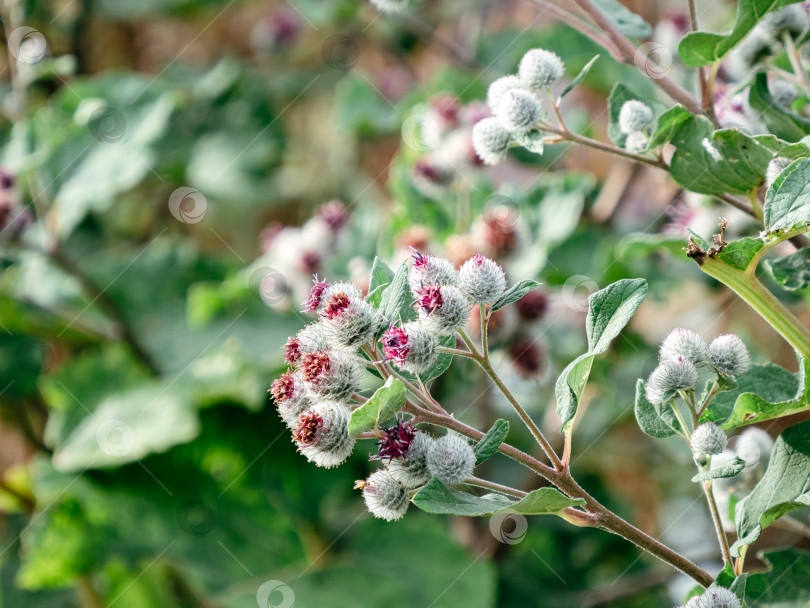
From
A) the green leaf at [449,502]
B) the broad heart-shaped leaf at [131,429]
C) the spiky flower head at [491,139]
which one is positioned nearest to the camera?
the green leaf at [449,502]

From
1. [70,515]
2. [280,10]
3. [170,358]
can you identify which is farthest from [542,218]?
[280,10]

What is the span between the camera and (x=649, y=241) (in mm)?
990

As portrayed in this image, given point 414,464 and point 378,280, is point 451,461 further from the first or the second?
point 378,280

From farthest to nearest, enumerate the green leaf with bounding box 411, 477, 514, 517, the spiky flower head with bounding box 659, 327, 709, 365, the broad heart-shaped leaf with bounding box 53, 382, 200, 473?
the broad heart-shaped leaf with bounding box 53, 382, 200, 473
the spiky flower head with bounding box 659, 327, 709, 365
the green leaf with bounding box 411, 477, 514, 517

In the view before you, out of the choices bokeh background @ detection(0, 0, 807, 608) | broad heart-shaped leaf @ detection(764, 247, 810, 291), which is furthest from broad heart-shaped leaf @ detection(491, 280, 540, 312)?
bokeh background @ detection(0, 0, 807, 608)

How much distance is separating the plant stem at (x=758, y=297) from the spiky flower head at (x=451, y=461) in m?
0.25

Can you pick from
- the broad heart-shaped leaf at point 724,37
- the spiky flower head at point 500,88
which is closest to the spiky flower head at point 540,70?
the spiky flower head at point 500,88

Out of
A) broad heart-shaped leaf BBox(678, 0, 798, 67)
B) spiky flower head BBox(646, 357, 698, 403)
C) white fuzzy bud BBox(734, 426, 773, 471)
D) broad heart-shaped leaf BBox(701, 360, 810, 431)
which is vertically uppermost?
broad heart-shaped leaf BBox(678, 0, 798, 67)

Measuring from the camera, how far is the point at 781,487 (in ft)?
2.39

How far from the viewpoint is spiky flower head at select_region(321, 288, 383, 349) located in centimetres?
67

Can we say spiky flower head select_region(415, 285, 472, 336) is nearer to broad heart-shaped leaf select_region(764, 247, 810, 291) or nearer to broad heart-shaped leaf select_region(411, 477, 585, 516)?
broad heart-shaped leaf select_region(411, 477, 585, 516)

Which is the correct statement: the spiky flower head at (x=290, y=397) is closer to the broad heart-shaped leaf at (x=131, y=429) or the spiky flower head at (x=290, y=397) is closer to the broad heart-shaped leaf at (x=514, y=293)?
the broad heart-shaped leaf at (x=514, y=293)

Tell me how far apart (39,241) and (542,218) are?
1.12 meters

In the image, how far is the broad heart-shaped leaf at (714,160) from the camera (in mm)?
762
